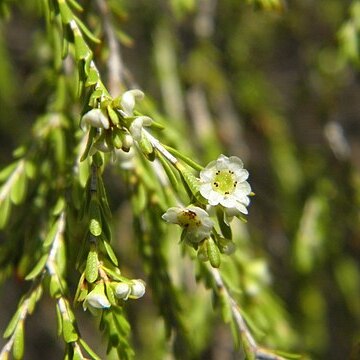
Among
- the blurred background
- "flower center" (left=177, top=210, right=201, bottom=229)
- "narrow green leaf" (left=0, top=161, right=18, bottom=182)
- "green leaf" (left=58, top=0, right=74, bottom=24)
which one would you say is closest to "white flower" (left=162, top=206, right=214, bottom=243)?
"flower center" (left=177, top=210, right=201, bottom=229)

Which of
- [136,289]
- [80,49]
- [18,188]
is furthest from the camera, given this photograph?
[18,188]

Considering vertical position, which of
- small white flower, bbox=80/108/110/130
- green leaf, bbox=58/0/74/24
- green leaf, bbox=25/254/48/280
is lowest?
green leaf, bbox=25/254/48/280

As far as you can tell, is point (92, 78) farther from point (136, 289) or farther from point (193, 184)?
point (136, 289)

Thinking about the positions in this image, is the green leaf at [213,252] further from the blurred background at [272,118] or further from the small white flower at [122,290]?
the blurred background at [272,118]

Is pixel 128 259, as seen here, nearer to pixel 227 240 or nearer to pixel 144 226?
pixel 144 226

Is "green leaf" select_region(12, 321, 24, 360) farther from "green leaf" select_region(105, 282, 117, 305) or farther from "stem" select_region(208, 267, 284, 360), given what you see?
"stem" select_region(208, 267, 284, 360)

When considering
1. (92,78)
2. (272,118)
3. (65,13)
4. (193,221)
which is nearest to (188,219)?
(193,221)

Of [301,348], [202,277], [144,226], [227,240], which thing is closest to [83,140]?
[144,226]
